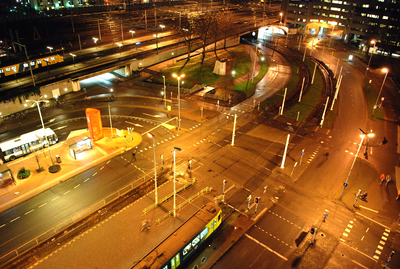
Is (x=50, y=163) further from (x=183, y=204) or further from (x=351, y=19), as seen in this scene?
(x=351, y=19)

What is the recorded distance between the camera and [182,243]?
2538 cm

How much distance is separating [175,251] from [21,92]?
51.5 metres

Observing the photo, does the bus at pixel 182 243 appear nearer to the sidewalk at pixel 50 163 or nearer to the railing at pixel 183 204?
the railing at pixel 183 204

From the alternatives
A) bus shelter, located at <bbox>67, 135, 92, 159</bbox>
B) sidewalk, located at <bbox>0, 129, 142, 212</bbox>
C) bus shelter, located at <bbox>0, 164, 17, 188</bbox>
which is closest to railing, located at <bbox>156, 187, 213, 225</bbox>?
sidewalk, located at <bbox>0, 129, 142, 212</bbox>

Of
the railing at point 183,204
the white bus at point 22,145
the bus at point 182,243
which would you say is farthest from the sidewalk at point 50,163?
the bus at point 182,243

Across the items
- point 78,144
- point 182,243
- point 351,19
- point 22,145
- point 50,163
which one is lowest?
point 50,163

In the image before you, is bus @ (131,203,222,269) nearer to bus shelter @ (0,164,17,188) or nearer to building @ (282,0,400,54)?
bus shelter @ (0,164,17,188)

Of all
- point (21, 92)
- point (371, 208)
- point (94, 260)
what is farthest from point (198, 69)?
point (94, 260)

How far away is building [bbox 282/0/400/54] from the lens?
108287mm

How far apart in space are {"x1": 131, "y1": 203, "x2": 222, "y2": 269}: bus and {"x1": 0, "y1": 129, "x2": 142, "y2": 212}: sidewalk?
2184 cm

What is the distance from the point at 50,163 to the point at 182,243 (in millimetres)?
28037

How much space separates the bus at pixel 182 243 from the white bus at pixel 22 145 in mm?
30840

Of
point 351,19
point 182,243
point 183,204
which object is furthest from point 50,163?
point 351,19

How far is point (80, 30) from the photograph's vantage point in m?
102
